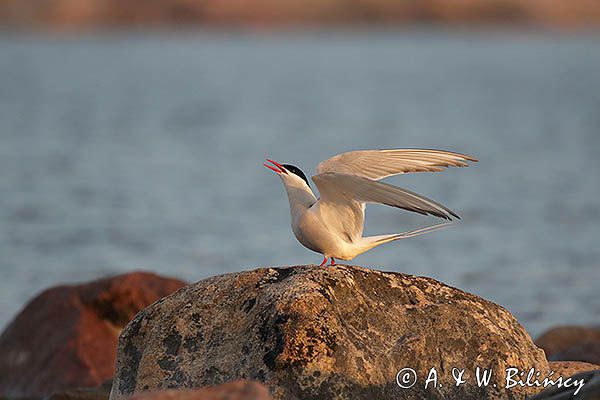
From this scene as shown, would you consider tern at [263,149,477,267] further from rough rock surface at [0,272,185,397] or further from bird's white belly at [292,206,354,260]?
rough rock surface at [0,272,185,397]

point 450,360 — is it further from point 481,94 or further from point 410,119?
point 481,94

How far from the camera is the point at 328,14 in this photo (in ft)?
273

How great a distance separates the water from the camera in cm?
1311

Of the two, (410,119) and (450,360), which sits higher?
(410,119)

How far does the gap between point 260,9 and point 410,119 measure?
5109 cm

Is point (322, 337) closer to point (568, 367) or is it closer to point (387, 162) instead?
point (387, 162)

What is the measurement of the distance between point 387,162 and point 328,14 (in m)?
78.2

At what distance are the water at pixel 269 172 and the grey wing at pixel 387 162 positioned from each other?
15.5 feet

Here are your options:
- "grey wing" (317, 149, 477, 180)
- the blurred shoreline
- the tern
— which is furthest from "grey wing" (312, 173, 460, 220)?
the blurred shoreline

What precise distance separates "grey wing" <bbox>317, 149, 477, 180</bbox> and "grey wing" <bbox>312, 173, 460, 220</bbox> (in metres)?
0.32

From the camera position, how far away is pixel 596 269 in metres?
12.9

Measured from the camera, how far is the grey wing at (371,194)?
5.51 metres

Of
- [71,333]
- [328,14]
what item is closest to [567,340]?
[71,333]

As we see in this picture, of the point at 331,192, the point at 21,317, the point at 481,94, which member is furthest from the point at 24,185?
the point at 481,94
